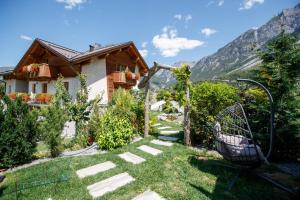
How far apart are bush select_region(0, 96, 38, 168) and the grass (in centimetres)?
60

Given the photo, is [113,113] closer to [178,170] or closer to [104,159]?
[104,159]

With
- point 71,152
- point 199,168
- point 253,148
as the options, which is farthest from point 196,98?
point 71,152

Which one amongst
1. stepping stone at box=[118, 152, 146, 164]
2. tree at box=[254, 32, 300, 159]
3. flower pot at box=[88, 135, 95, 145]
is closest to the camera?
tree at box=[254, 32, 300, 159]

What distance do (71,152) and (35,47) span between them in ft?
54.3

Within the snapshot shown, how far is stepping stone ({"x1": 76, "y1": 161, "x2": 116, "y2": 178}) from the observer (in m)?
4.61

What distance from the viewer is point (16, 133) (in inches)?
209

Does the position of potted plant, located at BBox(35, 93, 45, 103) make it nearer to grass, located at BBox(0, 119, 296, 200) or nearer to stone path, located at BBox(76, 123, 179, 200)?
grass, located at BBox(0, 119, 296, 200)

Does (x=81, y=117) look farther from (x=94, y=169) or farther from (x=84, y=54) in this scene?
(x=84, y=54)

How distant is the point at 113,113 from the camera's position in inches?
310

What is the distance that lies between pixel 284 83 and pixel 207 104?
2356mm

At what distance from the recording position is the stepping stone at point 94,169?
15.1ft

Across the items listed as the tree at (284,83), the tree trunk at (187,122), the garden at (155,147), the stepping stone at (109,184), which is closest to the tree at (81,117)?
the garden at (155,147)

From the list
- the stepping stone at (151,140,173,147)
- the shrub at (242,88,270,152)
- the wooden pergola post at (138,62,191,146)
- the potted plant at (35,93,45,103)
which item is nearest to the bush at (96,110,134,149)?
the stepping stone at (151,140,173,147)

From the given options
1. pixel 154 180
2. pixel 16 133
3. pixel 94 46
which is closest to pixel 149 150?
pixel 154 180
